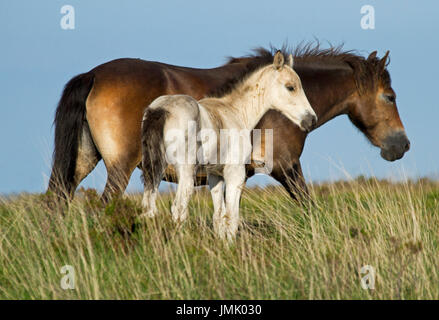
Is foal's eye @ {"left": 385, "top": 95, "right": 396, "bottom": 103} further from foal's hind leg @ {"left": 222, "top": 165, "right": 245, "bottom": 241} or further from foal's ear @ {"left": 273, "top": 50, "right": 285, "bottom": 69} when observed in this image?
foal's hind leg @ {"left": 222, "top": 165, "right": 245, "bottom": 241}

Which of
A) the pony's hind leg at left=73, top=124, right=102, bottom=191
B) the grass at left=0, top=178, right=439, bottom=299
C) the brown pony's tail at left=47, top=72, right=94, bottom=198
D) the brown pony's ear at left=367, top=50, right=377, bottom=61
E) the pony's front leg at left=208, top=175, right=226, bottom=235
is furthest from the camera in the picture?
the brown pony's ear at left=367, top=50, right=377, bottom=61

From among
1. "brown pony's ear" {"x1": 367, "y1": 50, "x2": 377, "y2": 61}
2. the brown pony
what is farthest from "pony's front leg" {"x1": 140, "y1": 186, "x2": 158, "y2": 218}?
"brown pony's ear" {"x1": 367, "y1": 50, "x2": 377, "y2": 61}

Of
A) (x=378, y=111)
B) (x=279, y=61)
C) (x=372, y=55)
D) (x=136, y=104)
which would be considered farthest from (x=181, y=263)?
(x=372, y=55)

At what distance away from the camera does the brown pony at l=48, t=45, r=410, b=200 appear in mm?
7938

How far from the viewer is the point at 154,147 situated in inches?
227

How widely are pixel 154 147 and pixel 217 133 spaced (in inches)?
31.5

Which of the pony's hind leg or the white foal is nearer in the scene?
the white foal

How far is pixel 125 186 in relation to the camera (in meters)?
7.86

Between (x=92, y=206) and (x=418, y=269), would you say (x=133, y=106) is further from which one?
(x=418, y=269)

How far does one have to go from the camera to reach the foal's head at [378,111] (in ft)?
32.6

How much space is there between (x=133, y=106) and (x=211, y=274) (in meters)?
3.47

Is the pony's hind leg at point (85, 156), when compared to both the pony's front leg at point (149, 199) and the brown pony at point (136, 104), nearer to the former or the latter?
the brown pony at point (136, 104)
